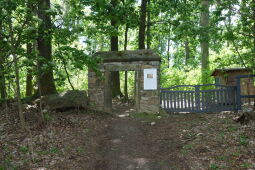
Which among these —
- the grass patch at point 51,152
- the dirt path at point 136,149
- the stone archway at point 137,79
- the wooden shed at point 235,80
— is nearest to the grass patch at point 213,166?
the dirt path at point 136,149

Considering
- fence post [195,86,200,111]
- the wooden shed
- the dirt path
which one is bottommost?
the dirt path

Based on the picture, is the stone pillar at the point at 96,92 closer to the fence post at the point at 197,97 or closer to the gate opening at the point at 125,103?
the gate opening at the point at 125,103

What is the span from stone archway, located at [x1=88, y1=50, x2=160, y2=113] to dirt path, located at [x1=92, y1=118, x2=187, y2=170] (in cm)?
184

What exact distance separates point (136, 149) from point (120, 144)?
0.56 meters

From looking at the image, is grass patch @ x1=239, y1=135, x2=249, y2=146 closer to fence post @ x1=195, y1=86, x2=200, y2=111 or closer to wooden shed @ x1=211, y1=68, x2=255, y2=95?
fence post @ x1=195, y1=86, x2=200, y2=111

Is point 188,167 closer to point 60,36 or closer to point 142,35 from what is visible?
point 60,36

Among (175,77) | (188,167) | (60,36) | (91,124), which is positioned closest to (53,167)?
(188,167)

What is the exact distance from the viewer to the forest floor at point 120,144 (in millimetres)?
4797

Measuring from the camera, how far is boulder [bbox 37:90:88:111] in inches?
344

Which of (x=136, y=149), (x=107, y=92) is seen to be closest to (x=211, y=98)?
(x=107, y=92)

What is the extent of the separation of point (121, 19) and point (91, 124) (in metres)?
4.28

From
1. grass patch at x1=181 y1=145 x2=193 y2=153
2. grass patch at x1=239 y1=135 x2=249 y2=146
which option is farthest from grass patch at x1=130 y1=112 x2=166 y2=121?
grass patch at x1=239 y1=135 x2=249 y2=146

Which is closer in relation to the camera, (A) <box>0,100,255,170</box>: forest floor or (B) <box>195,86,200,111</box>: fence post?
(A) <box>0,100,255,170</box>: forest floor

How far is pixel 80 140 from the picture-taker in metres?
6.36
